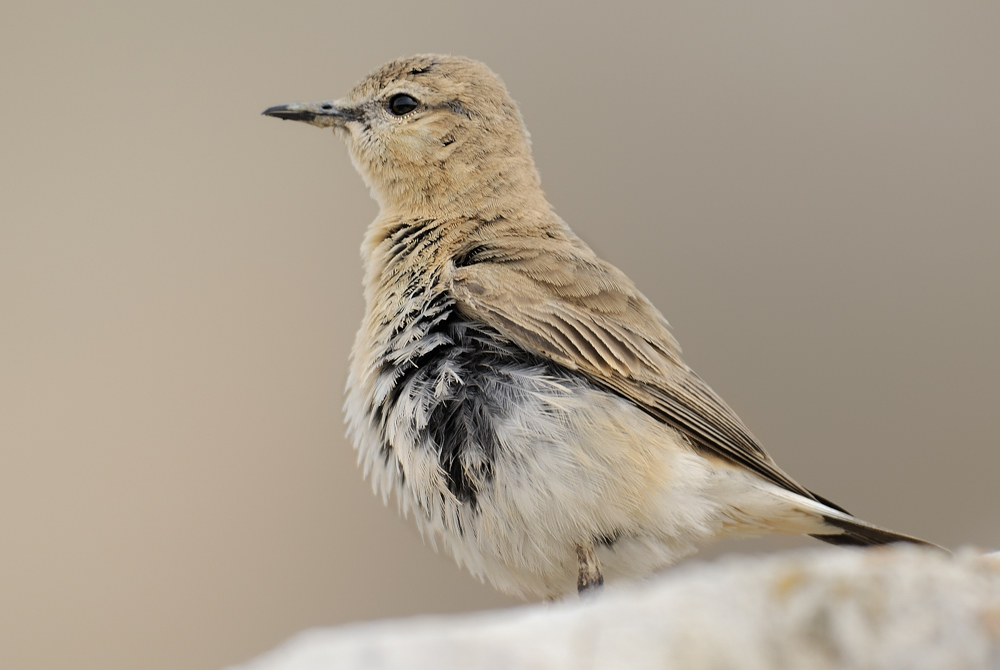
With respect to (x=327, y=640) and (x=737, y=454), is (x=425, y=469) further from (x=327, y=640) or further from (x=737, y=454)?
(x=327, y=640)

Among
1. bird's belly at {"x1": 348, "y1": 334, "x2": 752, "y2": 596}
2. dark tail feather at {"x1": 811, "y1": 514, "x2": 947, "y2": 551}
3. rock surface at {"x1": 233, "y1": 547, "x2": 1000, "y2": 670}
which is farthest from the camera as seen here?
dark tail feather at {"x1": 811, "y1": 514, "x2": 947, "y2": 551}

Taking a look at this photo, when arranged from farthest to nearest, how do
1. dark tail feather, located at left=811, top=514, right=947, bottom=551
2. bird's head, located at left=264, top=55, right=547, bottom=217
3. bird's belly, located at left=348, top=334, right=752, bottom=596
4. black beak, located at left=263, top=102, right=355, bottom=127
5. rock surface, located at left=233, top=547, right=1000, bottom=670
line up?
black beak, located at left=263, top=102, right=355, bottom=127 → bird's head, located at left=264, top=55, right=547, bottom=217 → dark tail feather, located at left=811, top=514, right=947, bottom=551 → bird's belly, located at left=348, top=334, right=752, bottom=596 → rock surface, located at left=233, top=547, right=1000, bottom=670

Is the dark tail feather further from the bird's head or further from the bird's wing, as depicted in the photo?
the bird's head

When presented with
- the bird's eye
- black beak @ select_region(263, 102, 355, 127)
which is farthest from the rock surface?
black beak @ select_region(263, 102, 355, 127)

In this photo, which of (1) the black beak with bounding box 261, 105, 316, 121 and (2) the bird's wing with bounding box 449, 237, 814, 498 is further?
(1) the black beak with bounding box 261, 105, 316, 121

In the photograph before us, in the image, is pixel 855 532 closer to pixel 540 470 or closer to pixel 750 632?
pixel 540 470

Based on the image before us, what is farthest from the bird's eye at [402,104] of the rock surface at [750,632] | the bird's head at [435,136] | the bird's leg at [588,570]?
the rock surface at [750,632]

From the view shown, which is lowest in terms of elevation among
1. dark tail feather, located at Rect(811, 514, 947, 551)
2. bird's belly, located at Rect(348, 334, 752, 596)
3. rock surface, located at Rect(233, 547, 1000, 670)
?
dark tail feather, located at Rect(811, 514, 947, 551)

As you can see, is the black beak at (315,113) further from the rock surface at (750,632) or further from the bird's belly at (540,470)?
the rock surface at (750,632)
